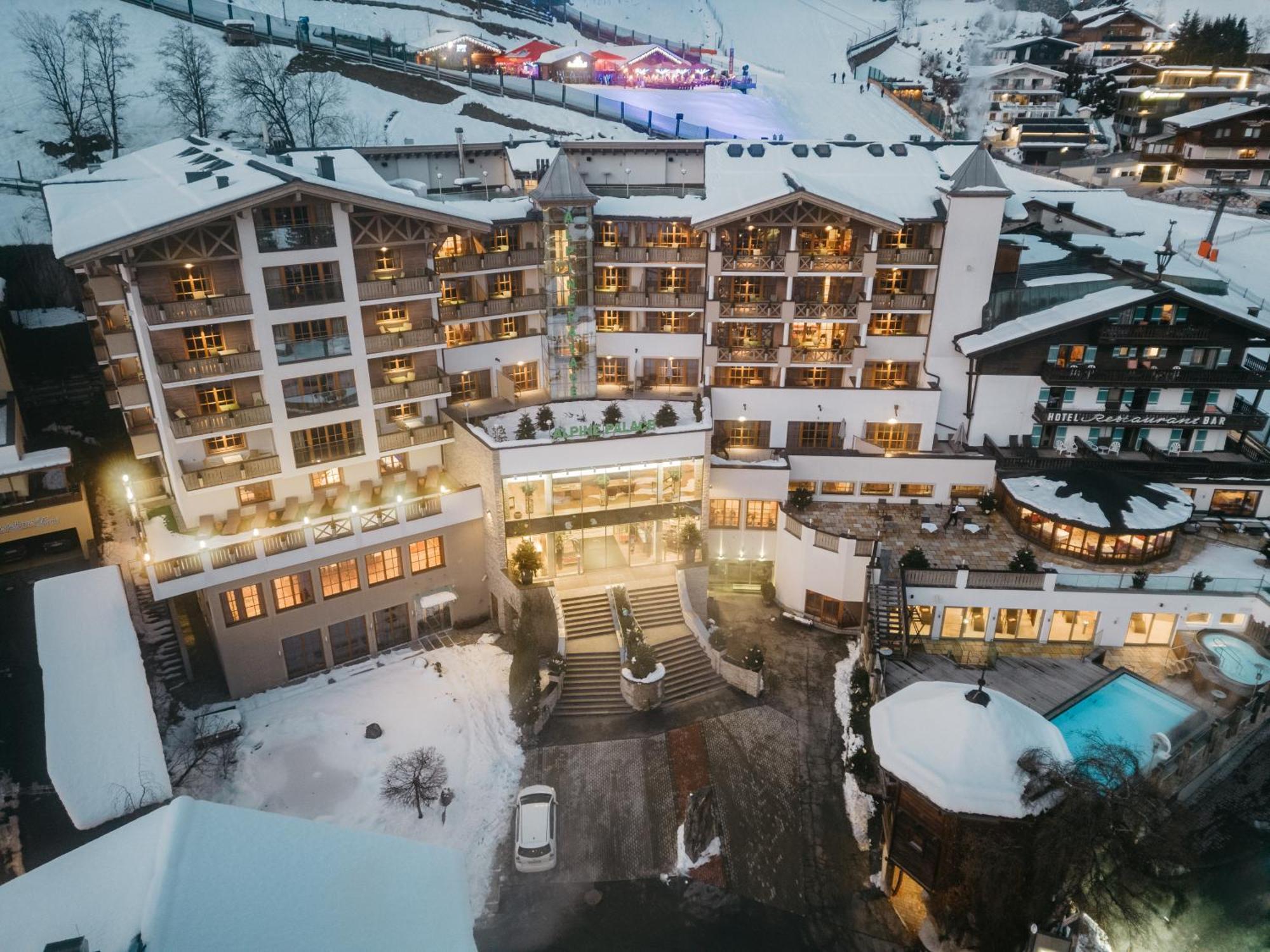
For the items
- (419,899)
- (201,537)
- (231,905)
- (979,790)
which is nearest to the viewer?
(231,905)

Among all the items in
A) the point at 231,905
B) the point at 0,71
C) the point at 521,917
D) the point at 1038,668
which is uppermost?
the point at 0,71

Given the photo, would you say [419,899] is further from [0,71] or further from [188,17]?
[188,17]

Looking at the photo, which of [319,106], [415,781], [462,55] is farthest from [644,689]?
[462,55]

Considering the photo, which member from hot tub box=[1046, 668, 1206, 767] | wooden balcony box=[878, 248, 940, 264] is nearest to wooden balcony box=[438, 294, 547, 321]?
wooden balcony box=[878, 248, 940, 264]

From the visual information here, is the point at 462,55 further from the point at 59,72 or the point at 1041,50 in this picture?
the point at 1041,50

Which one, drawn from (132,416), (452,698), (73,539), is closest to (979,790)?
(452,698)

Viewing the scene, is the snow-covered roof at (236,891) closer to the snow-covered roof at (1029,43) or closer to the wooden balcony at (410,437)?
the wooden balcony at (410,437)
